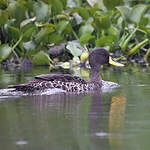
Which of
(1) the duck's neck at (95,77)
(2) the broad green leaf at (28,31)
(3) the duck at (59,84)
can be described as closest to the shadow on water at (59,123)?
(3) the duck at (59,84)

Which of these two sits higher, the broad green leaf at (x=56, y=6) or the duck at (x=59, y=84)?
the broad green leaf at (x=56, y=6)

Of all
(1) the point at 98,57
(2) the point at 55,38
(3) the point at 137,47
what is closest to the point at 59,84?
(1) the point at 98,57

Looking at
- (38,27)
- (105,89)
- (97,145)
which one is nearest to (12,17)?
(38,27)

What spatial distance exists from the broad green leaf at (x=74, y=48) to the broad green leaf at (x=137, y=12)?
5.90ft

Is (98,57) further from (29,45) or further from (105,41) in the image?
(29,45)

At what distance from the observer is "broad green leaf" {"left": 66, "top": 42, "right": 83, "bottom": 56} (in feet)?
49.4

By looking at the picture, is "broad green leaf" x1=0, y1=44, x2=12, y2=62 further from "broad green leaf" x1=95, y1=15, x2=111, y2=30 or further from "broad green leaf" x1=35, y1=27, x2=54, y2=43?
"broad green leaf" x1=95, y1=15, x2=111, y2=30

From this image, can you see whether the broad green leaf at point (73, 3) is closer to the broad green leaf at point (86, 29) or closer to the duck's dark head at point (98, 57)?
the broad green leaf at point (86, 29)

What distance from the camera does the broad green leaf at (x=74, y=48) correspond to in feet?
49.4

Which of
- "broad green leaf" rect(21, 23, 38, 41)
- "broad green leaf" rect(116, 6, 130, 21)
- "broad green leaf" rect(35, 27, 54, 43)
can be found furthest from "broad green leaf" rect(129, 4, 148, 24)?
"broad green leaf" rect(21, 23, 38, 41)

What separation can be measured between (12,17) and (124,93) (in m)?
7.77

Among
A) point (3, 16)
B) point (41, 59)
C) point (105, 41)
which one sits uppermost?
point (3, 16)

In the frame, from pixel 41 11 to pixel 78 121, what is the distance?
975 centimetres

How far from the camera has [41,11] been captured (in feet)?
50.8
